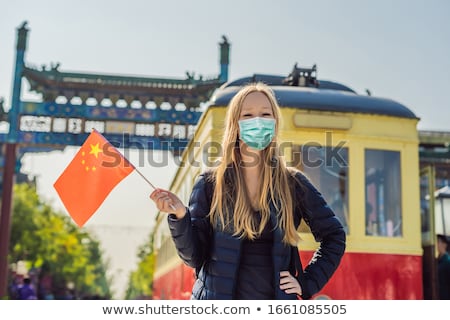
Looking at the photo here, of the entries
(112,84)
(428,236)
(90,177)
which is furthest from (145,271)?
(90,177)

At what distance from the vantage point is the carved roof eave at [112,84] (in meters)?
17.6

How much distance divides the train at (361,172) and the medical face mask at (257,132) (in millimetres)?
3134

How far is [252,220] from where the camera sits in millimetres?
2223

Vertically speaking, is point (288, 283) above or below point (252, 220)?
below

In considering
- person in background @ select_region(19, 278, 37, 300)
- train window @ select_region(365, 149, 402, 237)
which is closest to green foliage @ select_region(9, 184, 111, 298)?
person in background @ select_region(19, 278, 37, 300)

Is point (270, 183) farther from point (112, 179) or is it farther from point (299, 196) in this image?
point (112, 179)

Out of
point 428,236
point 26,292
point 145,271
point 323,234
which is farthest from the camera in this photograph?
point 145,271

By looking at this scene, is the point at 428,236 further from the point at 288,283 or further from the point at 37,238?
the point at 37,238

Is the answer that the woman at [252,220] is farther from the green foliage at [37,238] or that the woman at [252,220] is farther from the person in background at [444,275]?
the green foliage at [37,238]

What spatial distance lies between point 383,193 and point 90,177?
3.80m

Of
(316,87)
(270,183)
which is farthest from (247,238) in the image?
(316,87)

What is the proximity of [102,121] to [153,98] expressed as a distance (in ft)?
5.08

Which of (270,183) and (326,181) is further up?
(326,181)
